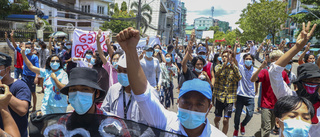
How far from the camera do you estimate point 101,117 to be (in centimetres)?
205

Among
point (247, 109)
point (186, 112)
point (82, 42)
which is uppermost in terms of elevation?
point (82, 42)

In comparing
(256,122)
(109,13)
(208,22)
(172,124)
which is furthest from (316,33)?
(208,22)

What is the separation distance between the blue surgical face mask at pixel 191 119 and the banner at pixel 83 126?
0.31 metres

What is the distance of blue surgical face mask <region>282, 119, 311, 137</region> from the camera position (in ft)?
6.01

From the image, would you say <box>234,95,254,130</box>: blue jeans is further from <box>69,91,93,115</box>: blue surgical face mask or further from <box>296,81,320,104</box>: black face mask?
<box>69,91,93,115</box>: blue surgical face mask

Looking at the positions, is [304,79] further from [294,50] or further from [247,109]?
[247,109]

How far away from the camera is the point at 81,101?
81.9 inches

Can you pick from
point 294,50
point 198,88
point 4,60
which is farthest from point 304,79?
point 4,60

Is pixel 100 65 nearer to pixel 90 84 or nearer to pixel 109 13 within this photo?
pixel 90 84

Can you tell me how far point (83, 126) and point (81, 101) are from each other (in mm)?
211

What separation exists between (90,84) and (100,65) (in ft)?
10.1

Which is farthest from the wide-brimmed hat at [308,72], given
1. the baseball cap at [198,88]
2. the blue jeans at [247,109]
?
the blue jeans at [247,109]

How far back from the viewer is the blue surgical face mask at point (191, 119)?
6.36 ft

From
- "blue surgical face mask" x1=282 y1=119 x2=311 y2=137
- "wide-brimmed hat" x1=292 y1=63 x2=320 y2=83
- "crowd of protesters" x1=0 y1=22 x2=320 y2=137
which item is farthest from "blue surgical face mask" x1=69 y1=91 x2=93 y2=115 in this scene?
"wide-brimmed hat" x1=292 y1=63 x2=320 y2=83
